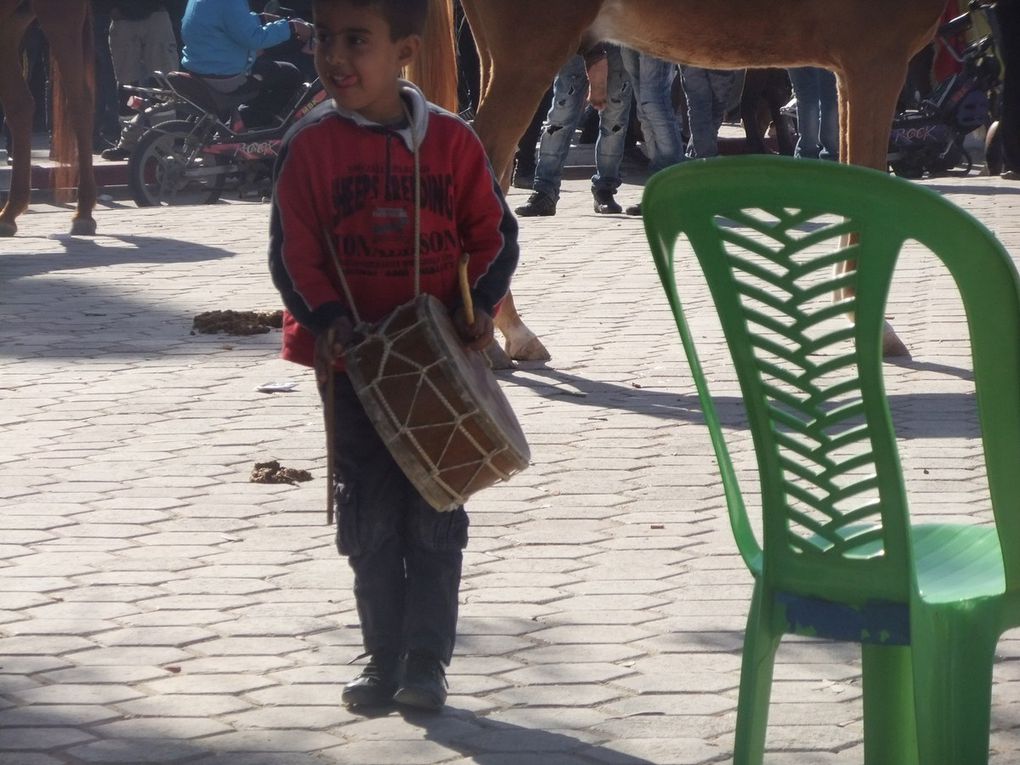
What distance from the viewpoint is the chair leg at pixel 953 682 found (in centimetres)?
296

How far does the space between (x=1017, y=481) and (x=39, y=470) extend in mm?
4071

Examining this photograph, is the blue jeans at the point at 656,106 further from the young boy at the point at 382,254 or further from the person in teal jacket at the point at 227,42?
the young boy at the point at 382,254

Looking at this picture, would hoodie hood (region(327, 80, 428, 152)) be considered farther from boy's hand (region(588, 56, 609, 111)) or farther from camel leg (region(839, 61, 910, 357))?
boy's hand (region(588, 56, 609, 111))

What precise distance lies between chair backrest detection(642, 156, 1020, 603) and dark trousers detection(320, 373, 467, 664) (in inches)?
38.4

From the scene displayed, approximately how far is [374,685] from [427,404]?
2.23 feet

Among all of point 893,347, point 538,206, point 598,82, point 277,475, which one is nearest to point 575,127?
point 538,206

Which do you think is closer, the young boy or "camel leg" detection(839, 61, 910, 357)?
the young boy

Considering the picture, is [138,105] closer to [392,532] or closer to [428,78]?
[428,78]

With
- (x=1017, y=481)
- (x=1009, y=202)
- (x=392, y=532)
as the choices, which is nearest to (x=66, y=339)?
(x=392, y=532)

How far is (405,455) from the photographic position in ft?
12.3

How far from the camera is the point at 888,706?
3.26 meters

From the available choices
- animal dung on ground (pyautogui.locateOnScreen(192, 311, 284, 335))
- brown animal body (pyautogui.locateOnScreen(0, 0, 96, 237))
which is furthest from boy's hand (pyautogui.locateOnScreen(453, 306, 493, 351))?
brown animal body (pyautogui.locateOnScreen(0, 0, 96, 237))

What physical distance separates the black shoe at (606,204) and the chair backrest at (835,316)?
403 inches

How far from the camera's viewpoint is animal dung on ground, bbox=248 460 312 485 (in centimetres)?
598
